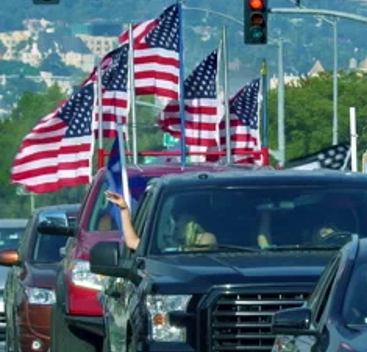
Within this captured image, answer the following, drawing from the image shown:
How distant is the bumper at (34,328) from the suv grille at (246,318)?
765 centimetres

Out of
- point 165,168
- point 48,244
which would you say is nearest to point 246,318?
point 165,168

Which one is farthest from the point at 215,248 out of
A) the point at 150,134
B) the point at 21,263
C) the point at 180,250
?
the point at 150,134

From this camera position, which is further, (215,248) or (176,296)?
(215,248)

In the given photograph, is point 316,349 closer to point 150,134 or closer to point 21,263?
point 21,263

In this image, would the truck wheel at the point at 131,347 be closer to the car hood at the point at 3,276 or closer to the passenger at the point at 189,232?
the passenger at the point at 189,232

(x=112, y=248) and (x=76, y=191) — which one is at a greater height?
(x=112, y=248)

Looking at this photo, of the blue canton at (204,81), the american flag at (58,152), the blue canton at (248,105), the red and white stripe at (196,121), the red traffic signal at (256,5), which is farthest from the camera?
the blue canton at (248,105)

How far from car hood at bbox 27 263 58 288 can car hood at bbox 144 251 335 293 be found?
23.1 ft

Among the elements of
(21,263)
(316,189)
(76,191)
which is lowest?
(76,191)

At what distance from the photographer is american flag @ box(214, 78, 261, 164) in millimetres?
39647

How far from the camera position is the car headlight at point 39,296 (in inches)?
817

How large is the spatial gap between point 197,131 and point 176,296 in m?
23.9

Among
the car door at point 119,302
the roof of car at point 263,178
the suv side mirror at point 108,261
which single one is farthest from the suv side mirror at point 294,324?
the roof of car at point 263,178

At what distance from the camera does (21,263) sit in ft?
72.5
